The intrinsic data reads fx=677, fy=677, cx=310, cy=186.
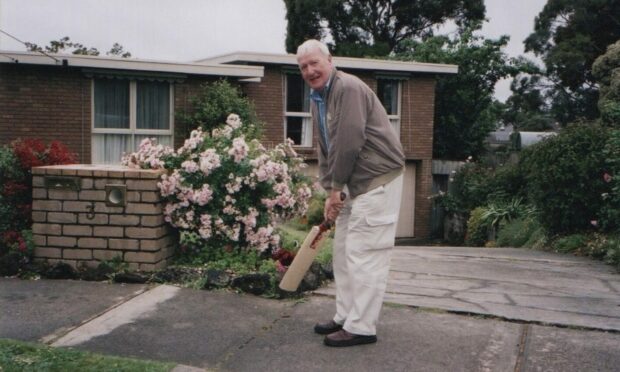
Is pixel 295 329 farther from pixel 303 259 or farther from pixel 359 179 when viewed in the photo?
pixel 359 179

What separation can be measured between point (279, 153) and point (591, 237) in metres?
5.23

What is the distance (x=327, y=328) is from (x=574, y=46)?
2716cm

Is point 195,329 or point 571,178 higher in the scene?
point 571,178

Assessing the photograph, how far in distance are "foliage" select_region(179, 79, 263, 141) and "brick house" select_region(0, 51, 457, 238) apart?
1.09 feet

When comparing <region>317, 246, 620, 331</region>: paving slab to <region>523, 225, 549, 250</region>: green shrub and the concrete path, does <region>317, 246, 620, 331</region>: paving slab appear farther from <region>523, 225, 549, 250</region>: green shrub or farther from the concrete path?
<region>523, 225, 549, 250</region>: green shrub

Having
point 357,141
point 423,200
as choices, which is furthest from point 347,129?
point 423,200

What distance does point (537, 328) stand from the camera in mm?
4250

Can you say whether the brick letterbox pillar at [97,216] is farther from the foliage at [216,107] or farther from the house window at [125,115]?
the house window at [125,115]

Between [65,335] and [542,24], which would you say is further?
[542,24]

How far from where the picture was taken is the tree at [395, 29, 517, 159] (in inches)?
935

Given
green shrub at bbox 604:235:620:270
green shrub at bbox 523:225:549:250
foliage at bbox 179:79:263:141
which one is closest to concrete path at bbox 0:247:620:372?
green shrub at bbox 604:235:620:270

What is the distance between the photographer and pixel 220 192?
5641 mm

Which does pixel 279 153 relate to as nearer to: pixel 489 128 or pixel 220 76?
pixel 220 76

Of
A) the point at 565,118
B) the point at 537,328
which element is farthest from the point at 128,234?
the point at 565,118
